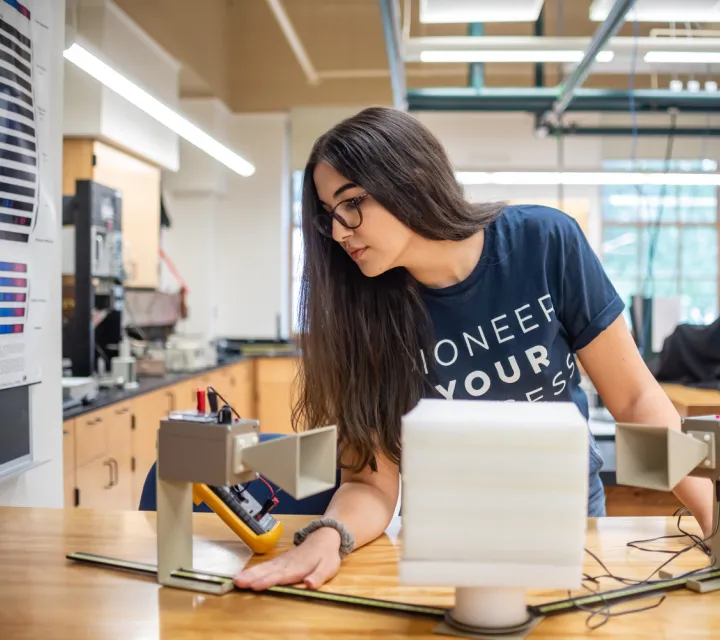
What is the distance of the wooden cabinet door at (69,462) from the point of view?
2990 mm

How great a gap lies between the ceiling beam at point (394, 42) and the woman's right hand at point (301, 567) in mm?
1987

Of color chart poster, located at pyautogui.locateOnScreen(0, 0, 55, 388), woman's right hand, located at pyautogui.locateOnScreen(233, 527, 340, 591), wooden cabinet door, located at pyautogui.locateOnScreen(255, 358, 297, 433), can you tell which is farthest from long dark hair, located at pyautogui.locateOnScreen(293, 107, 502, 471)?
wooden cabinet door, located at pyautogui.locateOnScreen(255, 358, 297, 433)

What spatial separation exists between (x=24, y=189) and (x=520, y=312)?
1.12m

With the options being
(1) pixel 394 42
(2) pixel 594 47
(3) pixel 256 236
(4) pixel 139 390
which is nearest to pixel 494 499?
(1) pixel 394 42

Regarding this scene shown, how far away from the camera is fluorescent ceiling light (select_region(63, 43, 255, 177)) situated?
2.87 metres

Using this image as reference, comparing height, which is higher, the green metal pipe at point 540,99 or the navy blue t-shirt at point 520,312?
the green metal pipe at point 540,99

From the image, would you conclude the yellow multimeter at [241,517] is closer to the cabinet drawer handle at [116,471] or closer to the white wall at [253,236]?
the cabinet drawer handle at [116,471]

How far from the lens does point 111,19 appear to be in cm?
483

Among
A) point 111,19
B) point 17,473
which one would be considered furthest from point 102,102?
point 17,473

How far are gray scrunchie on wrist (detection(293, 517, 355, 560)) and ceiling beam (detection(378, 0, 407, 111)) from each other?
1.93 metres

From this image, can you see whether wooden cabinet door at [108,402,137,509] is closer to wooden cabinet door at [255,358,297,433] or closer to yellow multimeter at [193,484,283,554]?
yellow multimeter at [193,484,283,554]

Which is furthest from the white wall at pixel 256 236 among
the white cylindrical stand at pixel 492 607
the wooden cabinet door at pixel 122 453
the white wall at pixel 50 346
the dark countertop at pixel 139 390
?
the white cylindrical stand at pixel 492 607

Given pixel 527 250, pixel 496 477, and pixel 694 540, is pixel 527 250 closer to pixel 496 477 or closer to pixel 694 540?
pixel 694 540

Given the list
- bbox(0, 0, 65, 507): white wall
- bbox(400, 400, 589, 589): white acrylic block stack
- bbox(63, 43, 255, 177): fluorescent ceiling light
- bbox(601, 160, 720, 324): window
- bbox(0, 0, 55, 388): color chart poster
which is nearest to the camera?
bbox(400, 400, 589, 589): white acrylic block stack
